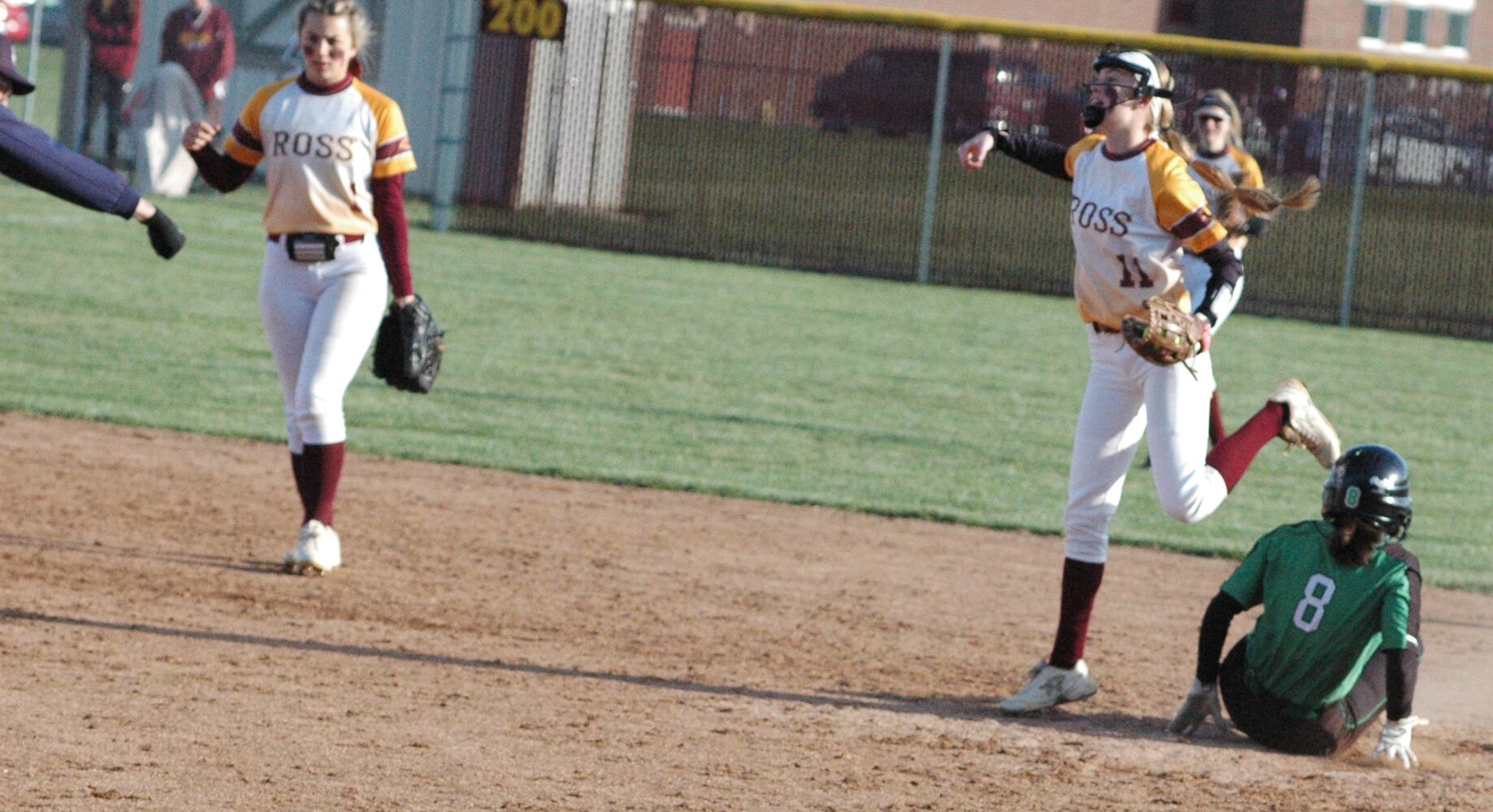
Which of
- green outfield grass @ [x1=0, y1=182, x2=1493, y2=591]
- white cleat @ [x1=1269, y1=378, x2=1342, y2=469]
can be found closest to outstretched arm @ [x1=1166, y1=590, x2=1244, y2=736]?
white cleat @ [x1=1269, y1=378, x2=1342, y2=469]

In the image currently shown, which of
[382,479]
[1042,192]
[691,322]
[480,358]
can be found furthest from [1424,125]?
[382,479]

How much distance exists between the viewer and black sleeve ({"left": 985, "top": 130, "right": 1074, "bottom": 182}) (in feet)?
20.1

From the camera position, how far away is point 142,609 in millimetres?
6383

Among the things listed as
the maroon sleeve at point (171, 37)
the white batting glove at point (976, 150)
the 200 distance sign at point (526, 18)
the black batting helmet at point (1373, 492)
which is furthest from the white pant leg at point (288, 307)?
the maroon sleeve at point (171, 37)

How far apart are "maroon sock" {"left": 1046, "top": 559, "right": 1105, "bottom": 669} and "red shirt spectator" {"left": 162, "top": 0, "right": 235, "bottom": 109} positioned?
54.9 ft

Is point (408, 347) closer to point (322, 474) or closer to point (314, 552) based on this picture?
point (322, 474)

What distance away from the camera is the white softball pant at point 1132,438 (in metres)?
5.61

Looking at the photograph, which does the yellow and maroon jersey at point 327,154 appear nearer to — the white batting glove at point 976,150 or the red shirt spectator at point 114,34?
the white batting glove at point 976,150

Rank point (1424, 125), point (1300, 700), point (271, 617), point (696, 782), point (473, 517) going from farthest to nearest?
1. point (1424, 125)
2. point (473, 517)
3. point (271, 617)
4. point (1300, 700)
5. point (696, 782)

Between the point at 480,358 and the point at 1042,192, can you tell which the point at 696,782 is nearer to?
the point at 480,358

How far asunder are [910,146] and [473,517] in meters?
13.0

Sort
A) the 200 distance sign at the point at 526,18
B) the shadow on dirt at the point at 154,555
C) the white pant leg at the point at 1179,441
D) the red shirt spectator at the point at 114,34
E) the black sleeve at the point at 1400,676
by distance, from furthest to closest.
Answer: the red shirt spectator at the point at 114,34, the 200 distance sign at the point at 526,18, the shadow on dirt at the point at 154,555, the white pant leg at the point at 1179,441, the black sleeve at the point at 1400,676

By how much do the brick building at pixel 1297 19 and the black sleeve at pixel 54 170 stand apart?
116 feet

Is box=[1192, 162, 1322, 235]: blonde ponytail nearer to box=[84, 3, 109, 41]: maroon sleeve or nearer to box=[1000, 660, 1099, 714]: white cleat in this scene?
box=[1000, 660, 1099, 714]: white cleat
